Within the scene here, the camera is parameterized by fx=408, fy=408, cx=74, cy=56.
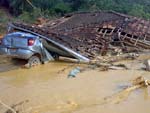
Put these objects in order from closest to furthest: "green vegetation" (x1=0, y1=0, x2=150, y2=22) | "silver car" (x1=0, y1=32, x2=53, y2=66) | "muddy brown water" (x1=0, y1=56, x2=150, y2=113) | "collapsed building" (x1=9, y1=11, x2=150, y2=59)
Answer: "muddy brown water" (x1=0, y1=56, x2=150, y2=113), "silver car" (x1=0, y1=32, x2=53, y2=66), "collapsed building" (x1=9, y1=11, x2=150, y2=59), "green vegetation" (x1=0, y1=0, x2=150, y2=22)

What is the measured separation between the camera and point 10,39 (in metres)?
15.2

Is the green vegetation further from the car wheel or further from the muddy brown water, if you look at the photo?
the muddy brown water

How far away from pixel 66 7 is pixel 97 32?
824 centimetres

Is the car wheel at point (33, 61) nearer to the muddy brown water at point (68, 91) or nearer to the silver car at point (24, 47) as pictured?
the silver car at point (24, 47)

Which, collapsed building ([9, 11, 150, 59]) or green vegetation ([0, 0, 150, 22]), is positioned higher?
green vegetation ([0, 0, 150, 22])

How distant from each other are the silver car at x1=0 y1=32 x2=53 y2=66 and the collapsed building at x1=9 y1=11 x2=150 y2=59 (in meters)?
0.81

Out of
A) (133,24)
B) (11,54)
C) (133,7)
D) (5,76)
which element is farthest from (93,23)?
(133,7)

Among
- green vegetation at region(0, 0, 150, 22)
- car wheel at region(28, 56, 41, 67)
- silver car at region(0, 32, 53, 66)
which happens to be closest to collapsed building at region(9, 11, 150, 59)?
silver car at region(0, 32, 53, 66)

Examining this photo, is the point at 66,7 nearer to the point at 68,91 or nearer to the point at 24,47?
the point at 24,47

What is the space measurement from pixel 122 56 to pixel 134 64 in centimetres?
105

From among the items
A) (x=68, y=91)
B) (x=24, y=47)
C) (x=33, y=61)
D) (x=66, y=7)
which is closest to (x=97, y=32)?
(x=33, y=61)

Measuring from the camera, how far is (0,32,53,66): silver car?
1486 cm

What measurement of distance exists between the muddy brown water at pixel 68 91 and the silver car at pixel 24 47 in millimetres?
488

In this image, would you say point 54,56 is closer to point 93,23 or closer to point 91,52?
point 91,52
